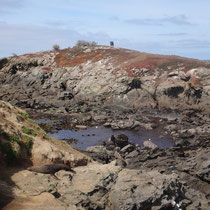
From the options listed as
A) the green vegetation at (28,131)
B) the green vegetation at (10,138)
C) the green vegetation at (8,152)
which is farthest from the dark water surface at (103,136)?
the green vegetation at (8,152)

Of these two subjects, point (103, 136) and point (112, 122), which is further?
point (112, 122)

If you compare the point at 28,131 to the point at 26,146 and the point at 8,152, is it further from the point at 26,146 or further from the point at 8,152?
the point at 8,152

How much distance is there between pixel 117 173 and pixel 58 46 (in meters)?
90.2

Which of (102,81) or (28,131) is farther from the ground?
(102,81)

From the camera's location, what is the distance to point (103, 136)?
147 ft

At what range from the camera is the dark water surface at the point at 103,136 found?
135 feet

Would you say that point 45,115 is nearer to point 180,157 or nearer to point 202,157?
point 180,157

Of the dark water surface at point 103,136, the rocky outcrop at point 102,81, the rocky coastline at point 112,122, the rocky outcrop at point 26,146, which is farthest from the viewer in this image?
the rocky outcrop at point 102,81

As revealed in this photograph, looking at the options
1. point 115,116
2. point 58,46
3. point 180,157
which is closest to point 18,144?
point 180,157

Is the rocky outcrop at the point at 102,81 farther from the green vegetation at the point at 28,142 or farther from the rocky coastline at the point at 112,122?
the green vegetation at the point at 28,142

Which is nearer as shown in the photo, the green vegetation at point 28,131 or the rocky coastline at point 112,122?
the rocky coastline at point 112,122

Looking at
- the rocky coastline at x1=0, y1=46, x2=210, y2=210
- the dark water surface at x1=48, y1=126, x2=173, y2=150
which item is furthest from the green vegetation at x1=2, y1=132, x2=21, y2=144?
the dark water surface at x1=48, y1=126, x2=173, y2=150

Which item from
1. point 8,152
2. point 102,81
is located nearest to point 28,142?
point 8,152

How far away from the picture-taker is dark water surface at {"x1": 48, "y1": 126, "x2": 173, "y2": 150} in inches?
1622
